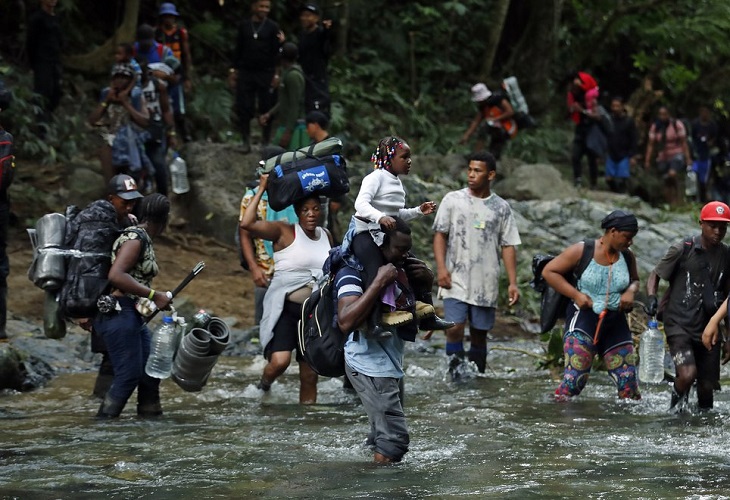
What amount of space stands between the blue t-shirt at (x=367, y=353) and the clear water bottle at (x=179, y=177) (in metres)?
10.3

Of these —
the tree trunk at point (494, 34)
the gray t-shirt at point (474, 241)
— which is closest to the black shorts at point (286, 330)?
the gray t-shirt at point (474, 241)

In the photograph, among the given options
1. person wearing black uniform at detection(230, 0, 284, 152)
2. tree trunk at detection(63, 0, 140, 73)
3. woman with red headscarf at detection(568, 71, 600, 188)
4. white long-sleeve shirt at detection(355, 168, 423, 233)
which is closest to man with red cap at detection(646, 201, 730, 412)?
white long-sleeve shirt at detection(355, 168, 423, 233)

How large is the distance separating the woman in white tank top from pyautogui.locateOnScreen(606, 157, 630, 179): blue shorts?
14115 mm

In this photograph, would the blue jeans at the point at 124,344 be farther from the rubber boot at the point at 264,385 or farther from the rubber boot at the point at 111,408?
the rubber boot at the point at 264,385

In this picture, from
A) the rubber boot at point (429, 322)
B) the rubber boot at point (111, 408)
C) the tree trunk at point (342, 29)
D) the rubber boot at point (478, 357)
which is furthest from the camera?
the tree trunk at point (342, 29)

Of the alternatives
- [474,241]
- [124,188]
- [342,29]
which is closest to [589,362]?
[474,241]

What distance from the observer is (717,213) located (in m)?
9.70

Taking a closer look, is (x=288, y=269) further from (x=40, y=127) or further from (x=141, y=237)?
(x=40, y=127)

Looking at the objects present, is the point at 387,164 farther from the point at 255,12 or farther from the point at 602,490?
the point at 255,12

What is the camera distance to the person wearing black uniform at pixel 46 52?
55.0 feet

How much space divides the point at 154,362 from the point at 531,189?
12.4 metres

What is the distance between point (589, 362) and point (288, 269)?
2.57 m

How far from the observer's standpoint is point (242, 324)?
1482 cm

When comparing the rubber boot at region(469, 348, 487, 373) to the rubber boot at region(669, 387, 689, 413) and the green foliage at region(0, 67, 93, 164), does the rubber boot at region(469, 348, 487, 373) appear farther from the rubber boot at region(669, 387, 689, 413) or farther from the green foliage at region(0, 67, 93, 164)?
the green foliage at region(0, 67, 93, 164)
